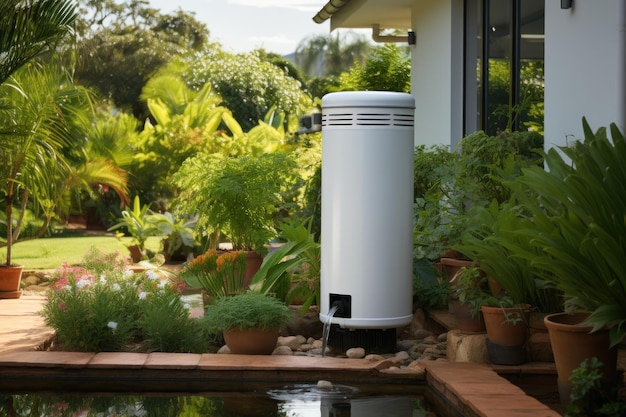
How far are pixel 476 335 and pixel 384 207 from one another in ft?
3.32

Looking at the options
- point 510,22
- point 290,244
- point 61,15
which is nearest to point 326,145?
point 290,244

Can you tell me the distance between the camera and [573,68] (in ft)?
22.4

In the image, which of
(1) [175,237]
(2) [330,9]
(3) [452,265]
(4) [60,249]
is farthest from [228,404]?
(4) [60,249]

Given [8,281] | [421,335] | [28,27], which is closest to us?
[421,335]

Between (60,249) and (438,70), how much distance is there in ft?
31.1

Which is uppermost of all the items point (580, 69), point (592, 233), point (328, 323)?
point (580, 69)

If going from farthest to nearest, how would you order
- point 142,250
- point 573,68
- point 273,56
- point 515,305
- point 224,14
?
point 224,14 → point 273,56 → point 142,250 → point 573,68 → point 515,305

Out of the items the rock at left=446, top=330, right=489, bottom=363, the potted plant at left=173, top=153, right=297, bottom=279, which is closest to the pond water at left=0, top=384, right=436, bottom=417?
the rock at left=446, top=330, right=489, bottom=363

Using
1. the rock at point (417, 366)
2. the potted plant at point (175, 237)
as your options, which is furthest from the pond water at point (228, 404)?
the potted plant at point (175, 237)

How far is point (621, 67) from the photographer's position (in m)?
5.86

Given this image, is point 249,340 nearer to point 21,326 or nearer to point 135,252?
point 21,326

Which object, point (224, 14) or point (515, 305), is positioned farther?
point (224, 14)

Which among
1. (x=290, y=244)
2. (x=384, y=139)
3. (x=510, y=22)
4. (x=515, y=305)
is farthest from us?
(x=510, y=22)

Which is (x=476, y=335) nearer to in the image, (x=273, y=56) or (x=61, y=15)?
(x=61, y=15)
